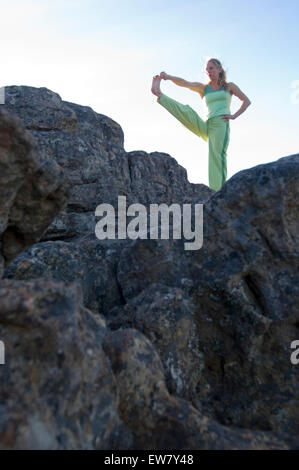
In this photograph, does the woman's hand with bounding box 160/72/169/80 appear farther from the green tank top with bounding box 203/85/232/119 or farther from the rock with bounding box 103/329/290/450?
the rock with bounding box 103/329/290/450

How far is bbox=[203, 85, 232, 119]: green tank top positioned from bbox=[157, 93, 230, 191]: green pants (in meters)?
0.15

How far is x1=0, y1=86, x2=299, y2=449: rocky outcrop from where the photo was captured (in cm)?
344

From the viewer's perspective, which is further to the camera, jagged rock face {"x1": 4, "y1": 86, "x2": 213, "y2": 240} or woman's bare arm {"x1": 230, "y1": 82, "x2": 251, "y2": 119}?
woman's bare arm {"x1": 230, "y1": 82, "x2": 251, "y2": 119}

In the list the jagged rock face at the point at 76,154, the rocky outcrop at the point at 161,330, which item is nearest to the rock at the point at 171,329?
the rocky outcrop at the point at 161,330

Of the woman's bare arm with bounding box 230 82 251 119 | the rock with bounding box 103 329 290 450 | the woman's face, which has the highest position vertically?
the woman's face

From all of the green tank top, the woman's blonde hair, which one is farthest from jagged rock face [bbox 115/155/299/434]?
the woman's blonde hair

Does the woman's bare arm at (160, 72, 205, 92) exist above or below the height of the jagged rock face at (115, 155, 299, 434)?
above

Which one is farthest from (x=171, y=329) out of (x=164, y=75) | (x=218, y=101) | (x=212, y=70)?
(x=212, y=70)

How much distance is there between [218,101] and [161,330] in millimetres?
7903

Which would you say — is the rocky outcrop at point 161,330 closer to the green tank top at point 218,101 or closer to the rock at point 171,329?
the rock at point 171,329

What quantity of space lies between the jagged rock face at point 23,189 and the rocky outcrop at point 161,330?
0.03 metres

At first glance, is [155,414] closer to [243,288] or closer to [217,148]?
[243,288]
